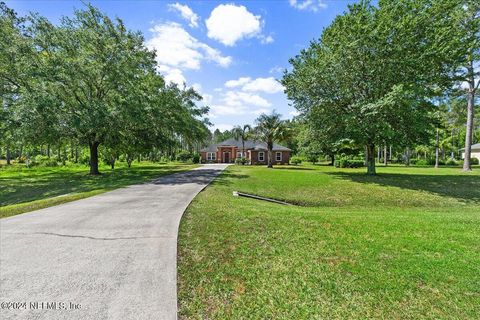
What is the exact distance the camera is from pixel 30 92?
15.0m

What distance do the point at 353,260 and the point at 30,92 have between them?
19969mm

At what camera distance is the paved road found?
2803 mm

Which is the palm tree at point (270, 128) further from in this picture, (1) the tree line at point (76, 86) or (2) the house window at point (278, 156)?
(1) the tree line at point (76, 86)

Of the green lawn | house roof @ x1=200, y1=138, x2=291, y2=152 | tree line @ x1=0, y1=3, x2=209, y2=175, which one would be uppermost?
tree line @ x1=0, y1=3, x2=209, y2=175

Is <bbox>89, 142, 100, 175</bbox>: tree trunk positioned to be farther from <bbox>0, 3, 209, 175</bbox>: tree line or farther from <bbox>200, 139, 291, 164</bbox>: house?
<bbox>200, 139, 291, 164</bbox>: house

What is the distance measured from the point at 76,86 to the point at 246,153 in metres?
29.8

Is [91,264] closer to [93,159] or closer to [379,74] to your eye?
[379,74]

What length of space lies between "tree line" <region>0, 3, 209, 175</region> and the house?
74.3ft

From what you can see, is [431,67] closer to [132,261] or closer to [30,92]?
[132,261]

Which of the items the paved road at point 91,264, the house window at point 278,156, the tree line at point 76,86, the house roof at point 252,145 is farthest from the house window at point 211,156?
the paved road at point 91,264

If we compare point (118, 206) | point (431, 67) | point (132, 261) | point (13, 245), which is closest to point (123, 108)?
point (118, 206)

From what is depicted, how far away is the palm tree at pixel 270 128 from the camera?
2864 cm

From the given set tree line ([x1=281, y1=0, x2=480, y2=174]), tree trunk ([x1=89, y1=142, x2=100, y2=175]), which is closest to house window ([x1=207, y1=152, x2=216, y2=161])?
tree trunk ([x1=89, y1=142, x2=100, y2=175])

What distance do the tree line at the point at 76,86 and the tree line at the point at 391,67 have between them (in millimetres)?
12907
